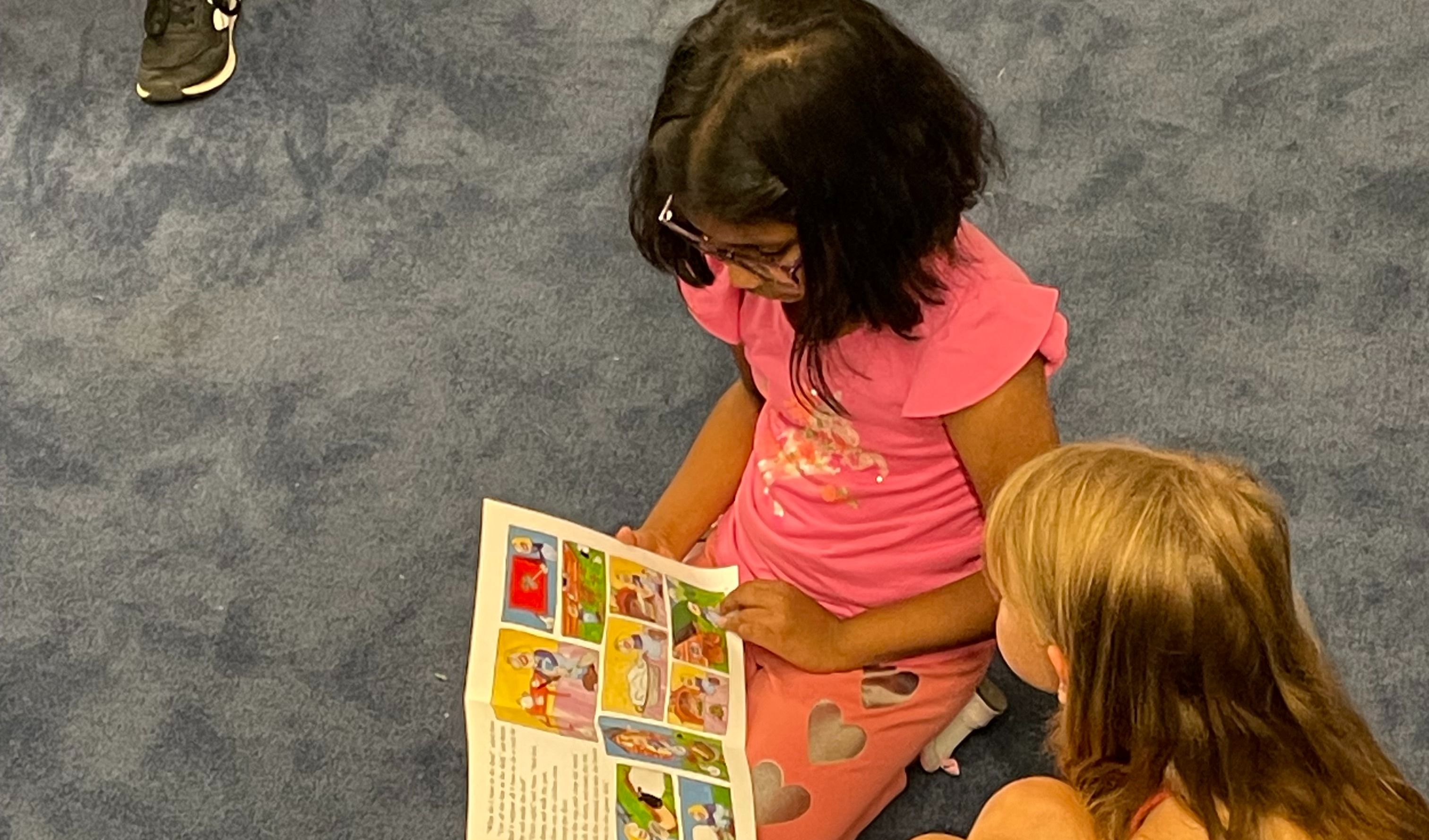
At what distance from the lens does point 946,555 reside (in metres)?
1.01

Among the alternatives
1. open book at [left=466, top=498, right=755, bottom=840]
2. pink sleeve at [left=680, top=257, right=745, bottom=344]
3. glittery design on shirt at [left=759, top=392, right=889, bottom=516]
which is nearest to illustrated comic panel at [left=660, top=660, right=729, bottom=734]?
open book at [left=466, top=498, right=755, bottom=840]

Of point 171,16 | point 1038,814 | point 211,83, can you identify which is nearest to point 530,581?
point 1038,814

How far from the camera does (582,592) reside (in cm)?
100

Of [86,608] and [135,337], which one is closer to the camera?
[86,608]

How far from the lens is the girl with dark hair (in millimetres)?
764

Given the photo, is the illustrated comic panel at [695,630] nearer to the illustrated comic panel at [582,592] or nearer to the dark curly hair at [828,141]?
the illustrated comic panel at [582,592]

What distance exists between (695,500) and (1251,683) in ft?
1.82

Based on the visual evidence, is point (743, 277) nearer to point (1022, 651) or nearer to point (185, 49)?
point (1022, 651)

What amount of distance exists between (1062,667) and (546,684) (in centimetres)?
37

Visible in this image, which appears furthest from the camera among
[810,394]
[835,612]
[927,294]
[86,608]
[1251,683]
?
[86,608]

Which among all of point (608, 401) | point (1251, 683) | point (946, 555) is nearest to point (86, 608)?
point (608, 401)

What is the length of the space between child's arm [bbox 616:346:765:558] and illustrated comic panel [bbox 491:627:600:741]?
0.17 m

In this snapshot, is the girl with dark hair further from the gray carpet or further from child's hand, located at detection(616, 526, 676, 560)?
the gray carpet

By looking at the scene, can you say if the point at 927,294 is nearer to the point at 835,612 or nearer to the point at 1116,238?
the point at 835,612
